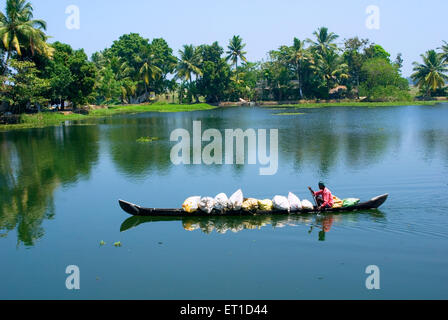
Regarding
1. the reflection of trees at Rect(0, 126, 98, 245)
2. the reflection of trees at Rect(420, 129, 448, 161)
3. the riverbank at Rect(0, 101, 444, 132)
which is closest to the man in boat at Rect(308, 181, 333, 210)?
the reflection of trees at Rect(0, 126, 98, 245)

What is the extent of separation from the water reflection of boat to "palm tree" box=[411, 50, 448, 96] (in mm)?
81183

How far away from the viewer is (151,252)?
43.5 ft

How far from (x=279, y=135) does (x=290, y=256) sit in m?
26.4

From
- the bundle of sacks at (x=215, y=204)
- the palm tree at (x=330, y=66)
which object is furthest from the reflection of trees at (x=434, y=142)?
the palm tree at (x=330, y=66)

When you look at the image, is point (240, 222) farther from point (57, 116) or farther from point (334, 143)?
point (57, 116)

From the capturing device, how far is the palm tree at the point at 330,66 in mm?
87738

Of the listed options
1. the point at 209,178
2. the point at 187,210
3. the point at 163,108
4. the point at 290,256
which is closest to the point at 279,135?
the point at 209,178

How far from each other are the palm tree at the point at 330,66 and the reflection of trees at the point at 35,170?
58.0 m

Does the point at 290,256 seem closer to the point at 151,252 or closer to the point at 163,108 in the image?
the point at 151,252

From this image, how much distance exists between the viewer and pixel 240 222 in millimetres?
15398

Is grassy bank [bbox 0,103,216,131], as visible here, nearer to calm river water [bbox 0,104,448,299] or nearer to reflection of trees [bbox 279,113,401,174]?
calm river water [bbox 0,104,448,299]

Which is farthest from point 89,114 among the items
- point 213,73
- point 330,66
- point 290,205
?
point 290,205

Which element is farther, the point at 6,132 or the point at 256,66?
the point at 256,66

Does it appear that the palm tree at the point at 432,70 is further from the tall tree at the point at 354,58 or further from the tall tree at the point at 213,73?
the tall tree at the point at 213,73
